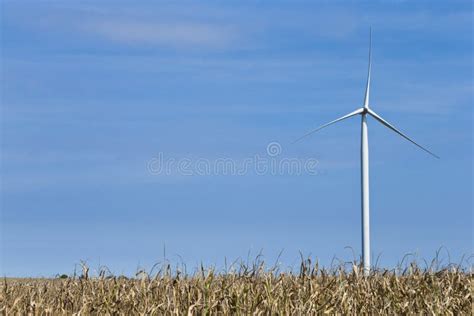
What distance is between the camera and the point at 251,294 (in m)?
13.8

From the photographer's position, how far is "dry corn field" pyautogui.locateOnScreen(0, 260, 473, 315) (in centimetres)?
1301

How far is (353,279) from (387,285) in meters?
1.12

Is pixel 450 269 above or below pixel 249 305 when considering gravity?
above

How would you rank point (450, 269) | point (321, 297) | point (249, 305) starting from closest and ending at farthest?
point (249, 305) → point (321, 297) → point (450, 269)

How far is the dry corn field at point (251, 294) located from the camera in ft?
42.7

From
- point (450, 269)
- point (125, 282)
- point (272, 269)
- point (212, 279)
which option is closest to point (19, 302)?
point (125, 282)

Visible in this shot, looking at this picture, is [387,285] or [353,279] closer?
[387,285]

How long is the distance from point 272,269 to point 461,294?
3.68 m

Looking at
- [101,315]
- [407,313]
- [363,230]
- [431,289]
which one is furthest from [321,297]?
[363,230]

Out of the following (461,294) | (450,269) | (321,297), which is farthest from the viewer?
(450,269)

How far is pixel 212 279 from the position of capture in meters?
14.6

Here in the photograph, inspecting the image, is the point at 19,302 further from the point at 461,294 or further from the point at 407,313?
the point at 461,294

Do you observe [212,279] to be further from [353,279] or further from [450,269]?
[450,269]

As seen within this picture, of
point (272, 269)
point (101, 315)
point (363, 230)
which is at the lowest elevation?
point (101, 315)
